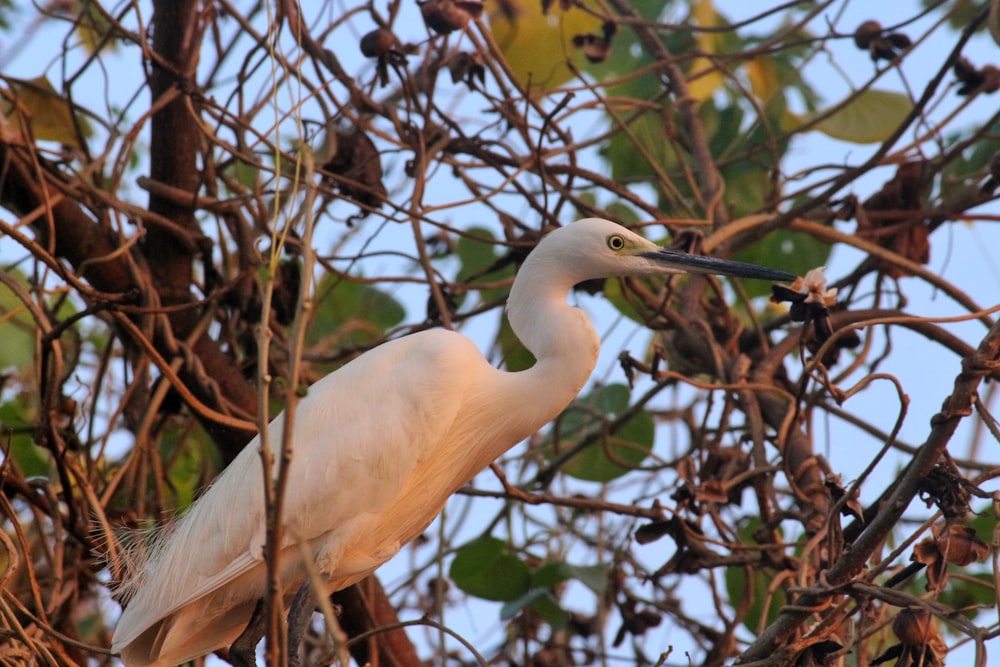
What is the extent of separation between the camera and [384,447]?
197 centimetres

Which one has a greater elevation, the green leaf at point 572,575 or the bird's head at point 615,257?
the bird's head at point 615,257

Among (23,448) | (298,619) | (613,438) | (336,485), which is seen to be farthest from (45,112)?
(613,438)

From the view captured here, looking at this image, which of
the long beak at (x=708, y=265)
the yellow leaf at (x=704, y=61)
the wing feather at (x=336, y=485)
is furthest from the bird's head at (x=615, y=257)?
the yellow leaf at (x=704, y=61)

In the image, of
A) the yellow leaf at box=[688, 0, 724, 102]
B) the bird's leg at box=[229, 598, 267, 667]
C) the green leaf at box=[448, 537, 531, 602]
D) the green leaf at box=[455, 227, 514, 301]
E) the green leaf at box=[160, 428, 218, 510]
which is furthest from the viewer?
the yellow leaf at box=[688, 0, 724, 102]

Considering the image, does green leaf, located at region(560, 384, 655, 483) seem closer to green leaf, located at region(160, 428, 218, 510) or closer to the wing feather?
the wing feather

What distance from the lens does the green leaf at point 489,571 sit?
2.59m

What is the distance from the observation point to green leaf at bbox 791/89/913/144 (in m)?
2.75

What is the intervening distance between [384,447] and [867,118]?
1.54 m

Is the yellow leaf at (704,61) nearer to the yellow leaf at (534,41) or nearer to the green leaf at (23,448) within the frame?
the yellow leaf at (534,41)

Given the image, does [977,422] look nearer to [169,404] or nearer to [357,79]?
[357,79]

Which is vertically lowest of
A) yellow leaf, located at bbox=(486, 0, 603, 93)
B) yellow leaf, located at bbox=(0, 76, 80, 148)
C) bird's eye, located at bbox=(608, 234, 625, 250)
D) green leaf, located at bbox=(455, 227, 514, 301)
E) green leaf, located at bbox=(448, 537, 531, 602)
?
green leaf, located at bbox=(448, 537, 531, 602)

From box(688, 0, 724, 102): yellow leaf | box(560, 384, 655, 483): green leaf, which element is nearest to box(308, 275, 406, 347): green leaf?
box(560, 384, 655, 483): green leaf

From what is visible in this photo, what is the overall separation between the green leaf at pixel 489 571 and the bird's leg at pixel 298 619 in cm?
61

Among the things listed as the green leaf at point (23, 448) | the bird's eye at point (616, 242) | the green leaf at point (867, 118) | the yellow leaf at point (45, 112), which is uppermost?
the yellow leaf at point (45, 112)
